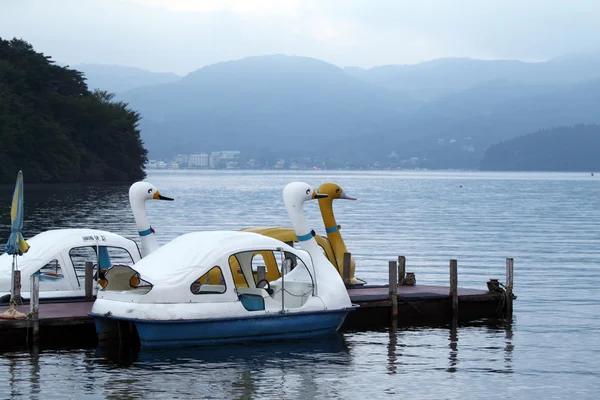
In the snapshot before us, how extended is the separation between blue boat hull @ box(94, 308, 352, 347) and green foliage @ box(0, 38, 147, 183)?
101 metres

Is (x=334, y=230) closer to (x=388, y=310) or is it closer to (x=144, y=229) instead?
(x=388, y=310)

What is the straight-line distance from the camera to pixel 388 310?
26.9 metres

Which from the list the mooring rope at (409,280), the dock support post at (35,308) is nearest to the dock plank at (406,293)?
the mooring rope at (409,280)

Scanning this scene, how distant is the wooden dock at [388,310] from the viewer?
22.4 meters

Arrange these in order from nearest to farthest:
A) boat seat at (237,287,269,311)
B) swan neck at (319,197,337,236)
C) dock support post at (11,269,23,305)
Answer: boat seat at (237,287,269,311), dock support post at (11,269,23,305), swan neck at (319,197,337,236)

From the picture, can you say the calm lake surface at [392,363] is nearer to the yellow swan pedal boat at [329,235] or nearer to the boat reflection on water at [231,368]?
the boat reflection on water at [231,368]

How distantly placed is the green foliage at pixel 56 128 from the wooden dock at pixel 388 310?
323 ft

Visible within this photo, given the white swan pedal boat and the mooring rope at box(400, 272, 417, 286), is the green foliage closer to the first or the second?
the mooring rope at box(400, 272, 417, 286)

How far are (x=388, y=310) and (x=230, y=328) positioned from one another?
18.5ft

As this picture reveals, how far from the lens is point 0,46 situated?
138250mm

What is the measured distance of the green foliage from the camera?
125m

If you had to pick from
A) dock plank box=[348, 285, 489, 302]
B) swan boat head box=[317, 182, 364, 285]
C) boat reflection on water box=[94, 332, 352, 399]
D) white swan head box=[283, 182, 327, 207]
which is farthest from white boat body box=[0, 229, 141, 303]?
swan boat head box=[317, 182, 364, 285]

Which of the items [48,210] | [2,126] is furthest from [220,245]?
[2,126]

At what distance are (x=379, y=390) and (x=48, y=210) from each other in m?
61.1
